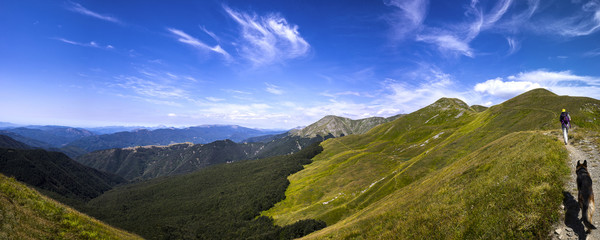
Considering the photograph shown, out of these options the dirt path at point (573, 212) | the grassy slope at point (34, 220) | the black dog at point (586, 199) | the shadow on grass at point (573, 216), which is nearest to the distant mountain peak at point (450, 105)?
the dirt path at point (573, 212)

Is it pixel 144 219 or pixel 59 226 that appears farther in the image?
pixel 144 219

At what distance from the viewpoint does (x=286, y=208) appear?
115688mm

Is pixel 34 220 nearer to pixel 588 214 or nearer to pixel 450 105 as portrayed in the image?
pixel 588 214

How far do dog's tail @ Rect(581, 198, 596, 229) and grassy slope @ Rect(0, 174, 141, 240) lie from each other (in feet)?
97.6

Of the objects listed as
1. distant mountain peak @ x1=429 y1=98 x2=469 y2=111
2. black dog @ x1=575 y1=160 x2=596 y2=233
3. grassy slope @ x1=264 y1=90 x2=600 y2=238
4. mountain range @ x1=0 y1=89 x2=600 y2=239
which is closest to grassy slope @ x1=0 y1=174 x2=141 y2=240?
mountain range @ x1=0 y1=89 x2=600 y2=239

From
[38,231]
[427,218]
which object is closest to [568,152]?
[427,218]

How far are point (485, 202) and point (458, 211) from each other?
222 centimetres

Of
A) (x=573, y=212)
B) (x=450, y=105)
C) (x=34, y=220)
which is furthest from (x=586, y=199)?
(x=450, y=105)

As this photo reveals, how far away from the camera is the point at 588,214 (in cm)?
1064

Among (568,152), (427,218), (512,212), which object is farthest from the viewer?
(568,152)

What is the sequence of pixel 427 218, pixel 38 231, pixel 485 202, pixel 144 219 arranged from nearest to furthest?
1. pixel 38 231
2. pixel 485 202
3. pixel 427 218
4. pixel 144 219

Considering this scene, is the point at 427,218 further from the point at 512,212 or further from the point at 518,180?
the point at 518,180

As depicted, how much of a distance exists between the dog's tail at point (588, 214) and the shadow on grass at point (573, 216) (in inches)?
14.0

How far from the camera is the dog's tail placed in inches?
410
